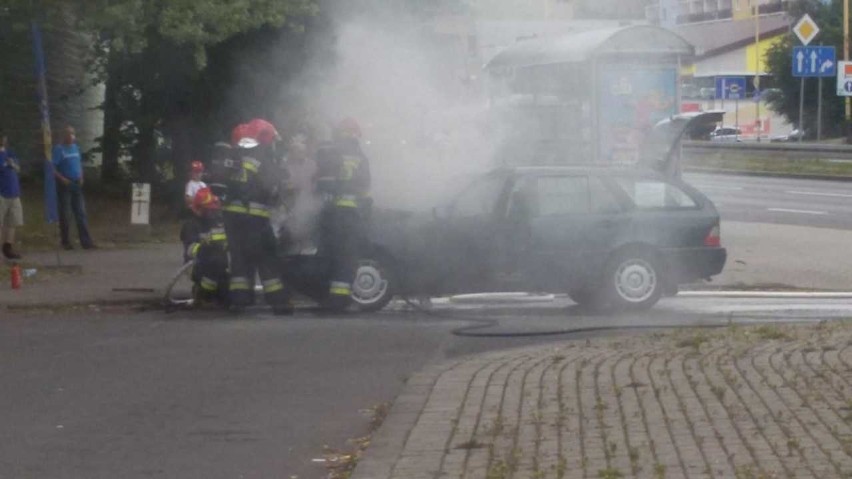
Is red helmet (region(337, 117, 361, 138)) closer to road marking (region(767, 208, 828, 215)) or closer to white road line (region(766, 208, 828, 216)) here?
white road line (region(766, 208, 828, 216))

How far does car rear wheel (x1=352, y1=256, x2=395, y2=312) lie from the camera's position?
14.8 meters

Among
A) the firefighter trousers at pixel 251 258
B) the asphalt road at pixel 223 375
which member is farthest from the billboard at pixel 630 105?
the firefighter trousers at pixel 251 258

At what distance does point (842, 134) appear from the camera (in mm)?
61594

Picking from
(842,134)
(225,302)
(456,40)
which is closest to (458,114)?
(456,40)

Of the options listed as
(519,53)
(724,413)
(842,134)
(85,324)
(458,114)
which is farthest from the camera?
(842,134)

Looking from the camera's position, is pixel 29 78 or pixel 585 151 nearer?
pixel 585 151

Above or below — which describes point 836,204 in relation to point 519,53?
below

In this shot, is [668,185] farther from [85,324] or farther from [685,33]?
[685,33]

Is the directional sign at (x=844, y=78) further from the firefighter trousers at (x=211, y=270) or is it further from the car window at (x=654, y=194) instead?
the firefighter trousers at (x=211, y=270)

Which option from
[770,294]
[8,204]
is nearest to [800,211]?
[770,294]

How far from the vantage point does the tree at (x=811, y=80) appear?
61.2 m

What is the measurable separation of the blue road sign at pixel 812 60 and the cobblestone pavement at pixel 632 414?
34.9m

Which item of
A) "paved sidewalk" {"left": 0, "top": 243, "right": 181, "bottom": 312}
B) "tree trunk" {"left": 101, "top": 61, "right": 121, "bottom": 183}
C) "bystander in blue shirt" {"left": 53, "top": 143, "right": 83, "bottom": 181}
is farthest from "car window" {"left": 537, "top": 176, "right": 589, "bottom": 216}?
"tree trunk" {"left": 101, "top": 61, "right": 121, "bottom": 183}

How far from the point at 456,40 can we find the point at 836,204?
13.2m
